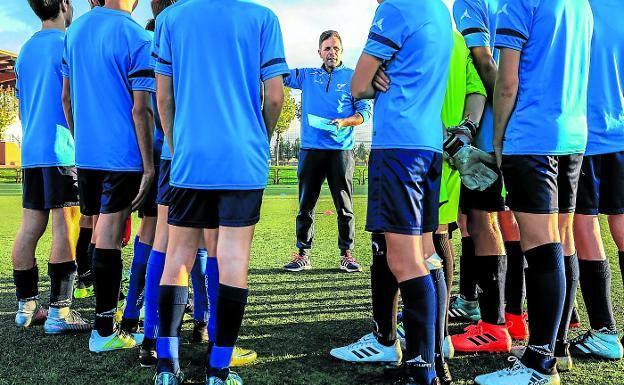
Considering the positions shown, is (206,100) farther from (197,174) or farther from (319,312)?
(319,312)

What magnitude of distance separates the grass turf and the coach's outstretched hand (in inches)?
36.6

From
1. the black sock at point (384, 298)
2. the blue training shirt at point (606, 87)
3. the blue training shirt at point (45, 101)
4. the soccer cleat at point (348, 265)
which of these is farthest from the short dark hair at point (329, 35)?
the black sock at point (384, 298)

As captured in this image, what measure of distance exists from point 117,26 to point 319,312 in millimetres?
2500

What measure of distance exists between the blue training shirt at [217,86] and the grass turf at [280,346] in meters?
1.12

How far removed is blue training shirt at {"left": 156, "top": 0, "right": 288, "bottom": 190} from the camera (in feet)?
8.61

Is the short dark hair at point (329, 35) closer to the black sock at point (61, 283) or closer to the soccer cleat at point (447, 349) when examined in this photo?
the black sock at point (61, 283)

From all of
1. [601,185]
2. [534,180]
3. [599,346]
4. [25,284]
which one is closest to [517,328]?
[599,346]

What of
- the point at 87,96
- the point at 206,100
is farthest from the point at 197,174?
the point at 87,96

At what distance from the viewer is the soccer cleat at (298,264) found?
5.88 m

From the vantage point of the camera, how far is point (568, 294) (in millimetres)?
3123

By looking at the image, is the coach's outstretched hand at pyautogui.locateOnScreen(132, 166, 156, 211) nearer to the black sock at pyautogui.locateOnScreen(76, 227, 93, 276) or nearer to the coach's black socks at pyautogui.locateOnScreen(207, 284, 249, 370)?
the coach's black socks at pyautogui.locateOnScreen(207, 284, 249, 370)

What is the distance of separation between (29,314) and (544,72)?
375 centimetres

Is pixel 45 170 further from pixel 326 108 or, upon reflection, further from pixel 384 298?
pixel 326 108

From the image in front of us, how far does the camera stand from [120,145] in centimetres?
338
